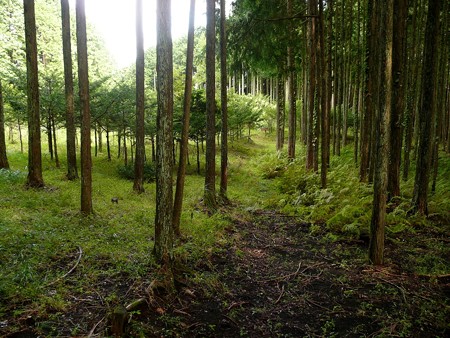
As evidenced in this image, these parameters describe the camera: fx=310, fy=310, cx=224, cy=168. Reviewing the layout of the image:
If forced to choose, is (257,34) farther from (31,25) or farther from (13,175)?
(13,175)

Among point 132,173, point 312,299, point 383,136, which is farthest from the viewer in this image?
point 132,173

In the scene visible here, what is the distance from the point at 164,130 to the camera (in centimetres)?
512

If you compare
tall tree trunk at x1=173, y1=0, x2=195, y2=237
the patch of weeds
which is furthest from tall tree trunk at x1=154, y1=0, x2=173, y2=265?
the patch of weeds

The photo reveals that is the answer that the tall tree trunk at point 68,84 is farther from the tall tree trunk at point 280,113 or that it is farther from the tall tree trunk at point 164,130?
the tall tree trunk at point 280,113

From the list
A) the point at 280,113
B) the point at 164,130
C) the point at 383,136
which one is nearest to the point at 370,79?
the point at 383,136

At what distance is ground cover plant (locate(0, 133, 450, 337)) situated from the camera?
4281mm

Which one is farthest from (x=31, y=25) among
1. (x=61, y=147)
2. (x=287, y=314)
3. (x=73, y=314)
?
(x=61, y=147)

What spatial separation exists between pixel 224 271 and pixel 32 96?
8483 mm

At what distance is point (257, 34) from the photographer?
10.6 m

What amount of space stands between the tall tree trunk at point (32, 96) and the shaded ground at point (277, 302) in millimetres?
7078

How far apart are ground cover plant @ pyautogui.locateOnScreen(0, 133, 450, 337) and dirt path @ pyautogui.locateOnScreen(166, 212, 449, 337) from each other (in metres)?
0.02

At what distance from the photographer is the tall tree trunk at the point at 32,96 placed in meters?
9.53

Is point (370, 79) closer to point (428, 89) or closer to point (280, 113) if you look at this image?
point (428, 89)

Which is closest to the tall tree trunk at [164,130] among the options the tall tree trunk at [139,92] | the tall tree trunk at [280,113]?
the tall tree trunk at [139,92]
